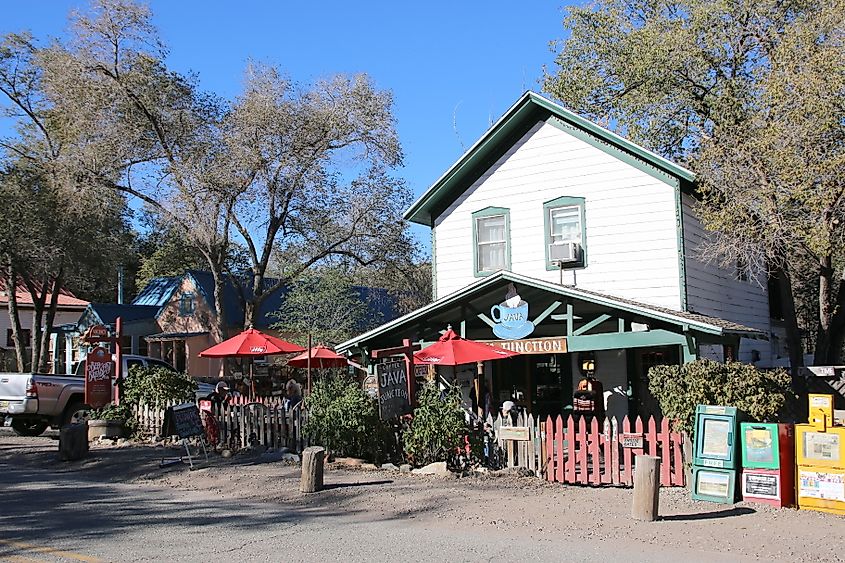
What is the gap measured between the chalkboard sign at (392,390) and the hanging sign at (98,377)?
7241mm

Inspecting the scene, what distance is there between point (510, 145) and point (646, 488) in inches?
417

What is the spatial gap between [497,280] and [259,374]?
55.5 ft

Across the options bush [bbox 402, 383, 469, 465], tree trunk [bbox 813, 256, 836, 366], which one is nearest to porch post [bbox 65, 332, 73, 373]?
bush [bbox 402, 383, 469, 465]

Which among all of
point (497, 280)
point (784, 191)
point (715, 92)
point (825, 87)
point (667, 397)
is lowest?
point (667, 397)

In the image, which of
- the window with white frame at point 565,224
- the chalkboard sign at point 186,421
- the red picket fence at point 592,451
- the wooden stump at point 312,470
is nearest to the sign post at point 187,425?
the chalkboard sign at point 186,421

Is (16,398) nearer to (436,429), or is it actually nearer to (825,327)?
(436,429)

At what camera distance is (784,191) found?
17.3m

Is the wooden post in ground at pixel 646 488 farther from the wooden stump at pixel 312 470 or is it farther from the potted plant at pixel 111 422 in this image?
the potted plant at pixel 111 422

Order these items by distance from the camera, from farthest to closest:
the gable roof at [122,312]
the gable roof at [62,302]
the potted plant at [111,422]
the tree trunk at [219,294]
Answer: the gable roof at [62,302] < the gable roof at [122,312] < the tree trunk at [219,294] < the potted plant at [111,422]

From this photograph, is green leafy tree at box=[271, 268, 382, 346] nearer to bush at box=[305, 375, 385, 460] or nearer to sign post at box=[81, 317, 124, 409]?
sign post at box=[81, 317, 124, 409]

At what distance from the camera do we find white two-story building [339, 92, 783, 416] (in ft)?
52.9

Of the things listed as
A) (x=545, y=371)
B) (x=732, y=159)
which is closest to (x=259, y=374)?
(x=545, y=371)

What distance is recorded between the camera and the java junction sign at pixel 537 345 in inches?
604

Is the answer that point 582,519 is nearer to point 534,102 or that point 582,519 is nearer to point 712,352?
point 712,352
